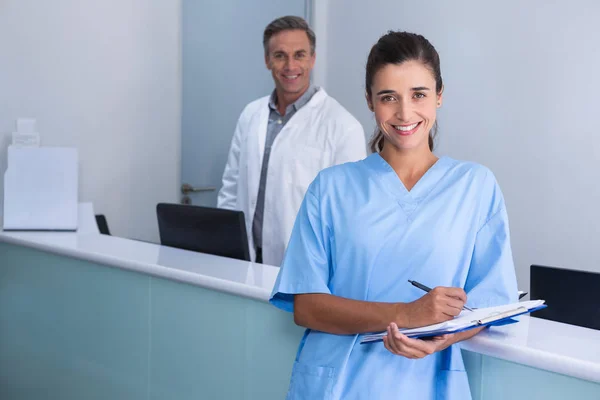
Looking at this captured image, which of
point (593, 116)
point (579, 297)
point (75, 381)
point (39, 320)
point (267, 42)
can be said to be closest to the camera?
point (579, 297)

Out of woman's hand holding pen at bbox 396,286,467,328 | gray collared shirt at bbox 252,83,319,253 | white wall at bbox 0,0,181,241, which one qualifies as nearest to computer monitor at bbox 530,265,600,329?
woman's hand holding pen at bbox 396,286,467,328

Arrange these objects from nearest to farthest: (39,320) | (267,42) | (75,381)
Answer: (75,381) < (39,320) < (267,42)

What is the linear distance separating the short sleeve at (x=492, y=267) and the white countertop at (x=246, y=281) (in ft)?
0.25

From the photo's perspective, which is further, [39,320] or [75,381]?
[39,320]

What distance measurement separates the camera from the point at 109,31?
2.87 meters

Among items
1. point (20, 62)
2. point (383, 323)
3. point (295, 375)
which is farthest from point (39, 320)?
point (383, 323)

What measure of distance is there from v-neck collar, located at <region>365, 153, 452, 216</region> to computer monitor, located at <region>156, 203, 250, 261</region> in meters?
0.68

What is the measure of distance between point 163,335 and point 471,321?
1.04 metres

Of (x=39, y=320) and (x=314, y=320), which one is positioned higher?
(x=314, y=320)

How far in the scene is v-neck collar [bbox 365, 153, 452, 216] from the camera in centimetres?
120

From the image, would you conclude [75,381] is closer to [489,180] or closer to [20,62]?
[20,62]

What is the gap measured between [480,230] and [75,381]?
1499 mm

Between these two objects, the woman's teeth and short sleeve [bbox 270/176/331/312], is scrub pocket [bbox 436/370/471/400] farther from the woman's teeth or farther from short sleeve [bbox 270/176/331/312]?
the woman's teeth

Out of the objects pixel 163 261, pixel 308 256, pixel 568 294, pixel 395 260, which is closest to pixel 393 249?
pixel 395 260
